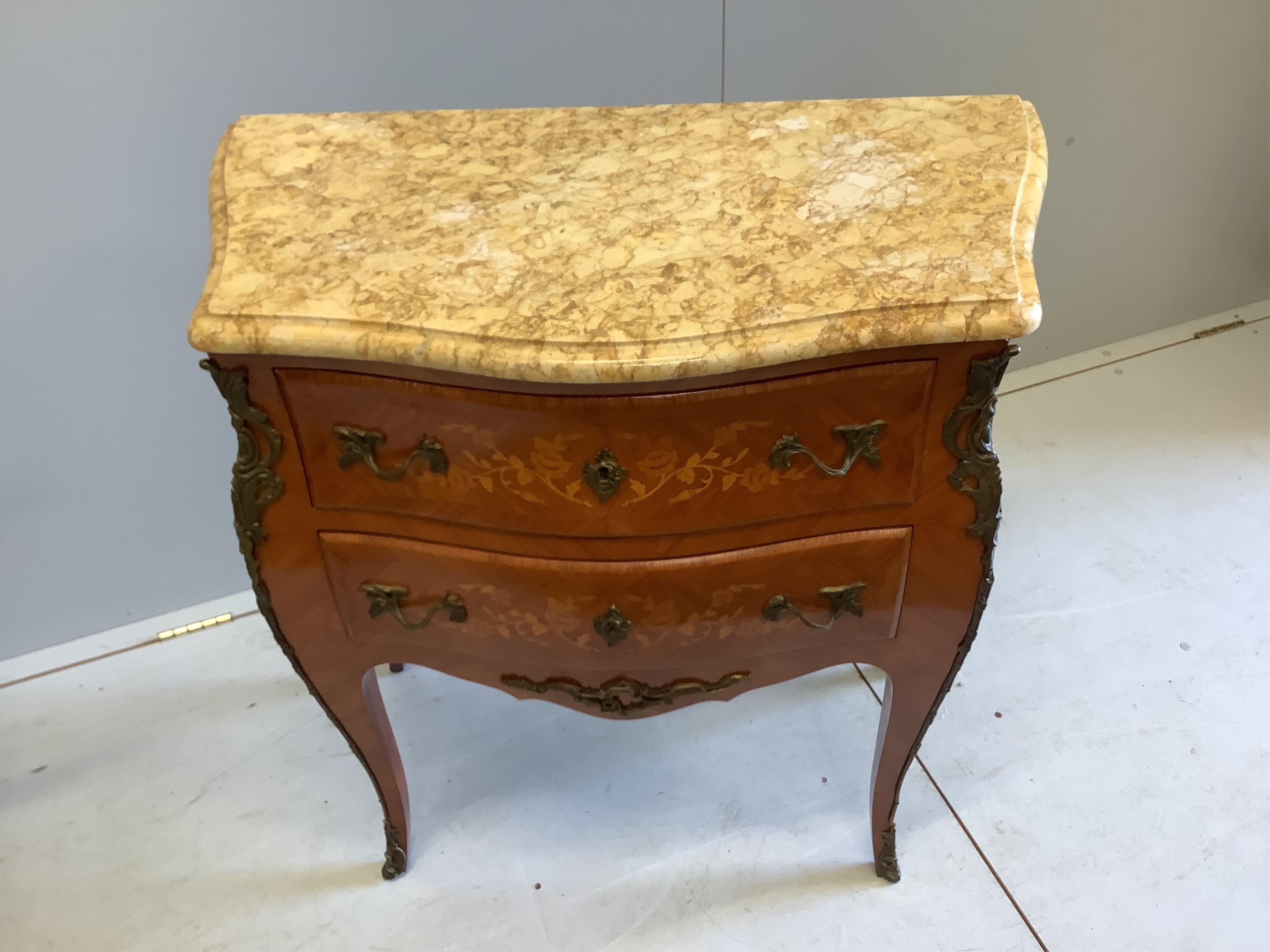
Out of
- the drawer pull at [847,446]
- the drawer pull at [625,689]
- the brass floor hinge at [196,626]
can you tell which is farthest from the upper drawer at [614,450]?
the brass floor hinge at [196,626]

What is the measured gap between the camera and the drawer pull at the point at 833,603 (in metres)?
0.87

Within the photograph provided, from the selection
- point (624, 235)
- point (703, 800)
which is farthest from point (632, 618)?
point (703, 800)

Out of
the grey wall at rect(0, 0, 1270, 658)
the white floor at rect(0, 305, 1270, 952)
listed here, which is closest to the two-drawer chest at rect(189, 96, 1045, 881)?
the grey wall at rect(0, 0, 1270, 658)

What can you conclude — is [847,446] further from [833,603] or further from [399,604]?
[399,604]

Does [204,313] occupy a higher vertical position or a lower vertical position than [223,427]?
higher

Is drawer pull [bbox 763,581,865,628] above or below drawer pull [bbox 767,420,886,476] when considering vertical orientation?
below

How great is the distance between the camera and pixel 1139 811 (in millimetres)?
1301

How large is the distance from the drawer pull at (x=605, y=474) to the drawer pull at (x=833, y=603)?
0.21 meters

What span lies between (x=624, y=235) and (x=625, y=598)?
330mm

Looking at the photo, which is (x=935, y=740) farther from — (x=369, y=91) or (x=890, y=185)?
(x=369, y=91)

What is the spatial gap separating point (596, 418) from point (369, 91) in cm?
74

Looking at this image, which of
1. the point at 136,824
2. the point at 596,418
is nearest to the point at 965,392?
the point at 596,418

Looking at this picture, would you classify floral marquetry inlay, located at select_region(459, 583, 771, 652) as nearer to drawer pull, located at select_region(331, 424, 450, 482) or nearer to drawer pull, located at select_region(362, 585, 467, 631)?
drawer pull, located at select_region(362, 585, 467, 631)

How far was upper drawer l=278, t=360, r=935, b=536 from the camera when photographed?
733 millimetres
